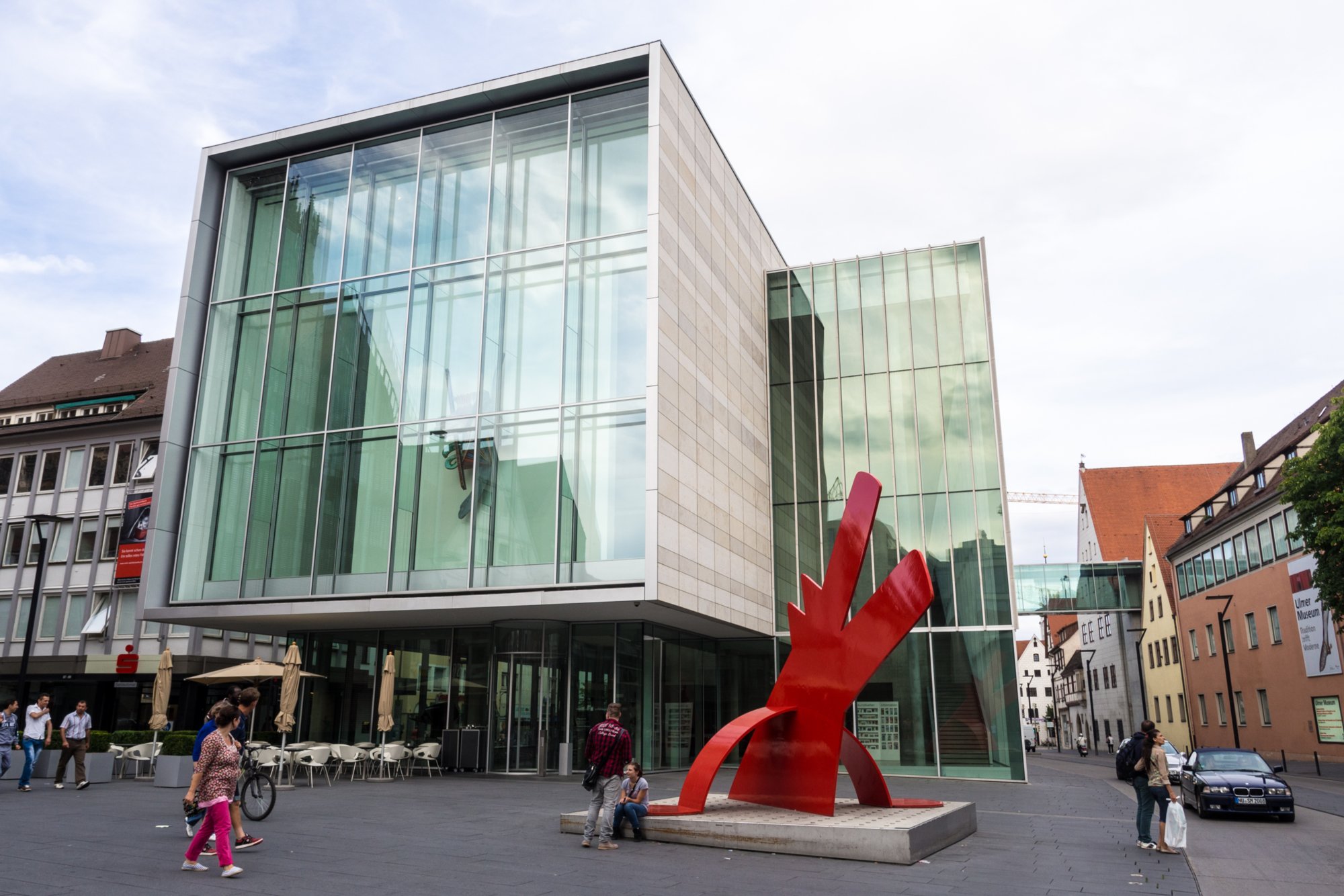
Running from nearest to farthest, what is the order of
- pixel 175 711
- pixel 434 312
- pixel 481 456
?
pixel 481 456
pixel 434 312
pixel 175 711

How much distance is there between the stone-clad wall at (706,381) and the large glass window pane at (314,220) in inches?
369

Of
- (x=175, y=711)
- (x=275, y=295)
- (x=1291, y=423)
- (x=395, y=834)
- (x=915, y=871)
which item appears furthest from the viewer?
(x=1291, y=423)

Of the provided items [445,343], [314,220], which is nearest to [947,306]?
[445,343]

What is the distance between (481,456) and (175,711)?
996 inches

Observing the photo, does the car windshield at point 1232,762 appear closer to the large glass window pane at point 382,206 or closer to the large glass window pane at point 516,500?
the large glass window pane at point 516,500

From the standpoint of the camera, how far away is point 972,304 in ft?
Result: 98.0

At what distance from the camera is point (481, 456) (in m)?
23.7

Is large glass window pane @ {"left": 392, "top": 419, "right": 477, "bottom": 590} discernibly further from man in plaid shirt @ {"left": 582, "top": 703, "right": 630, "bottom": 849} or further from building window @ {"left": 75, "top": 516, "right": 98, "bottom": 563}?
building window @ {"left": 75, "top": 516, "right": 98, "bottom": 563}

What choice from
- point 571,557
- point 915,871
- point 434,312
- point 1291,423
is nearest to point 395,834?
point 915,871

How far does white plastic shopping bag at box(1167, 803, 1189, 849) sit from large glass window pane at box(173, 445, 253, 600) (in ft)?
71.4

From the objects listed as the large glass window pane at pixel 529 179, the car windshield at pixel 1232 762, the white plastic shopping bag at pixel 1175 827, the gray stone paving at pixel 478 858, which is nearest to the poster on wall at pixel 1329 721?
the car windshield at pixel 1232 762

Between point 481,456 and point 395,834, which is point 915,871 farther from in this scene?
point 481,456

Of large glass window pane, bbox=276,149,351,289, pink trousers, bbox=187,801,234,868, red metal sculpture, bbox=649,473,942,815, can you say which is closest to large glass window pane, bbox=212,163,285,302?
large glass window pane, bbox=276,149,351,289

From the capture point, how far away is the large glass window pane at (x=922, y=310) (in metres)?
30.1
